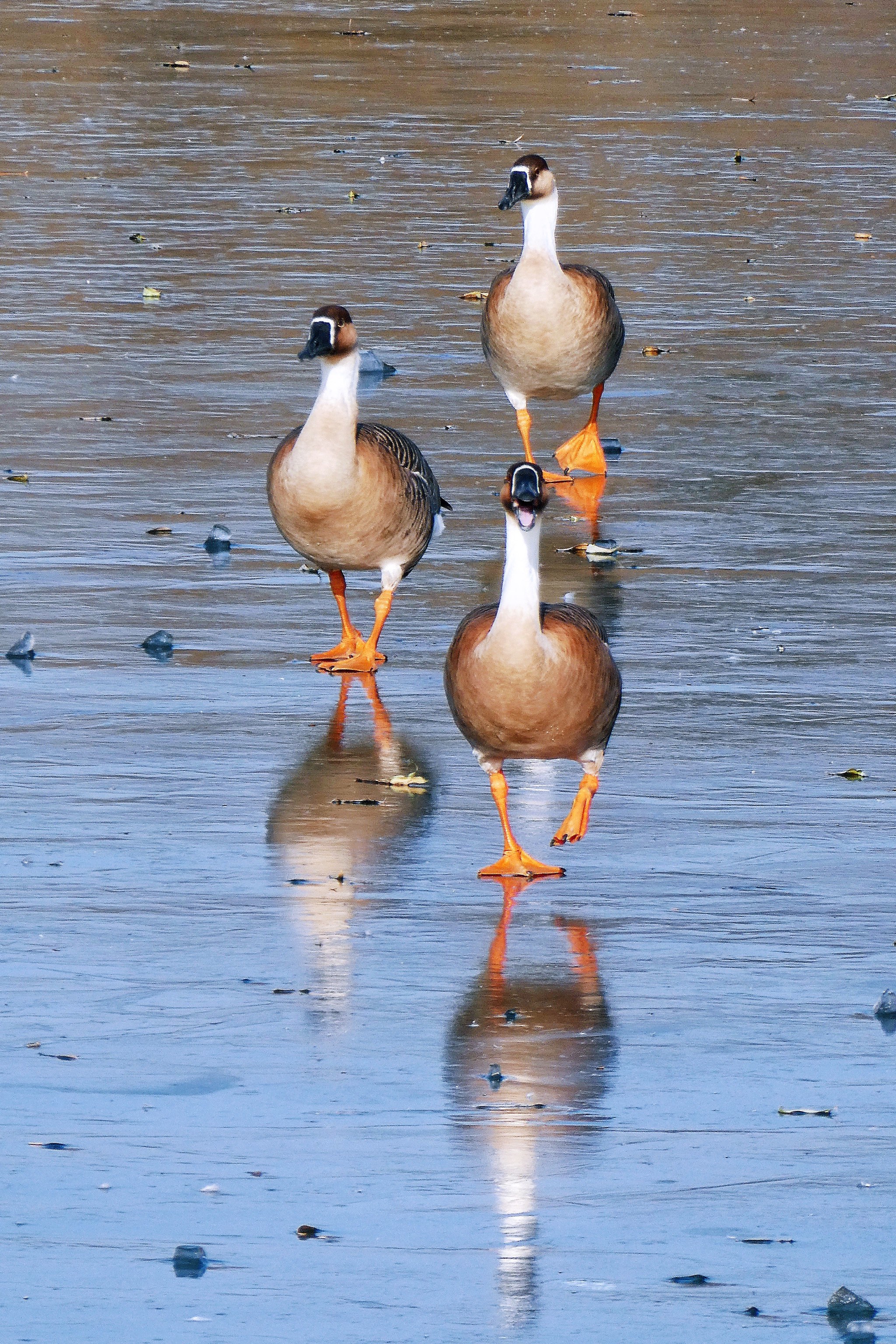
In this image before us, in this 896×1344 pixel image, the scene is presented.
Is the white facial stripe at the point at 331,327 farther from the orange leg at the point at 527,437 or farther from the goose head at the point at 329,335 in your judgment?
the orange leg at the point at 527,437

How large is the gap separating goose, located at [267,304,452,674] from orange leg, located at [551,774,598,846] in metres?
2.09

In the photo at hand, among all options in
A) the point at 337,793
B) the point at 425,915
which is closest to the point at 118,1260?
the point at 425,915

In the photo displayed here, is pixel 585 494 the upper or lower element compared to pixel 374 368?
lower

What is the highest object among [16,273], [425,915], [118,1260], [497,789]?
[16,273]

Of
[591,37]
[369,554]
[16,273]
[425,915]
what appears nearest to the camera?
[425,915]

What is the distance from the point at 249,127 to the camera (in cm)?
2598

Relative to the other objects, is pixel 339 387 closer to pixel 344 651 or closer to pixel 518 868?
pixel 344 651

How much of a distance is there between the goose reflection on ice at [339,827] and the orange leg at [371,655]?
29cm

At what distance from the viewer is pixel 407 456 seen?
379 inches

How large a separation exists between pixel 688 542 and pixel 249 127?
16035 mm

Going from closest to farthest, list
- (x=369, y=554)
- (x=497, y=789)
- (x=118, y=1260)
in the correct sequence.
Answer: (x=118, y=1260) < (x=497, y=789) < (x=369, y=554)

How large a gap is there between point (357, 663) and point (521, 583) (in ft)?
7.87

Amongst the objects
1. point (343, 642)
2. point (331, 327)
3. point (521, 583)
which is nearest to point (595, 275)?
point (331, 327)

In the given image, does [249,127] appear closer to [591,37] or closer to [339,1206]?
[591,37]
